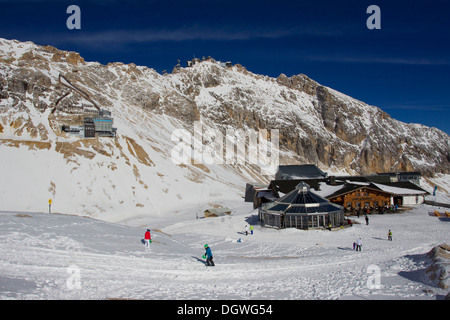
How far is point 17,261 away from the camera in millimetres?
14984

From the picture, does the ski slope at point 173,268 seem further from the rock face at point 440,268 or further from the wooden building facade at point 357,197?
the wooden building facade at point 357,197

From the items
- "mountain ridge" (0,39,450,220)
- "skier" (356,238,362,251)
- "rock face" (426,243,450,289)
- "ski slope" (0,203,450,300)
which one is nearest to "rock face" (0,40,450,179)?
"mountain ridge" (0,39,450,220)

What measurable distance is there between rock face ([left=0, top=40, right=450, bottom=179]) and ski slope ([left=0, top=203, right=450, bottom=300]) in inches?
3289

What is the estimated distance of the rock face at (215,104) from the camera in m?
101

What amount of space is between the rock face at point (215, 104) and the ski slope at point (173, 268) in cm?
8353

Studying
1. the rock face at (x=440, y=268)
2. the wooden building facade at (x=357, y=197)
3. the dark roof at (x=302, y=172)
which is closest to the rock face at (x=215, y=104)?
the dark roof at (x=302, y=172)

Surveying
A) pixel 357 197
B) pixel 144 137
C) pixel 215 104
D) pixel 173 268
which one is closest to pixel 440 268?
pixel 173 268

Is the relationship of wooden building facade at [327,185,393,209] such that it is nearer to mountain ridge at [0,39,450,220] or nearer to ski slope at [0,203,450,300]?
ski slope at [0,203,450,300]

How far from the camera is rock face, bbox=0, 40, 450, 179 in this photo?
333ft

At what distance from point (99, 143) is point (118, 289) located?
76.4 metres

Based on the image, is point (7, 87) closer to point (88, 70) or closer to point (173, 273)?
point (88, 70)

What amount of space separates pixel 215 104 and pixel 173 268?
15673 cm

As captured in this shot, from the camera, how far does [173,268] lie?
16.8 meters
